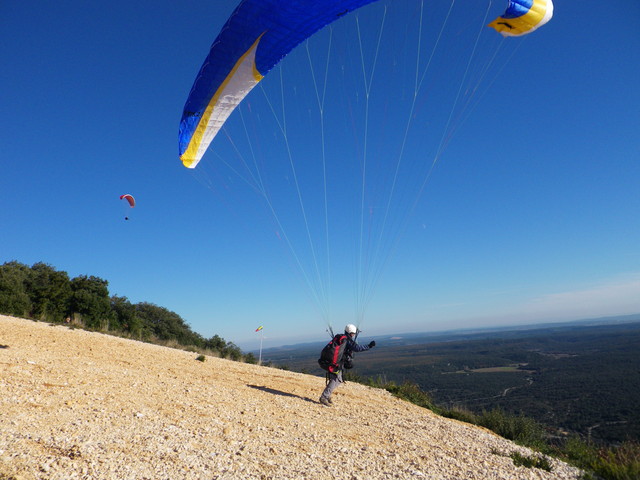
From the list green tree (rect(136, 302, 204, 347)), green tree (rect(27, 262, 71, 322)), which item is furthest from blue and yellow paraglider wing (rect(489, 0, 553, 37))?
A: green tree (rect(136, 302, 204, 347))

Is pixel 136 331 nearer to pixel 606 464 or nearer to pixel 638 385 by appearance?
pixel 606 464

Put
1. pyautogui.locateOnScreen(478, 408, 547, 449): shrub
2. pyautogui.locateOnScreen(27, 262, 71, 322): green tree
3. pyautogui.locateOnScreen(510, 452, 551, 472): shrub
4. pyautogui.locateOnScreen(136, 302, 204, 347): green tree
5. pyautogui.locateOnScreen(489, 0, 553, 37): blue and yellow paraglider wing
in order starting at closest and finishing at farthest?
pyautogui.locateOnScreen(510, 452, 551, 472): shrub < pyautogui.locateOnScreen(489, 0, 553, 37): blue and yellow paraglider wing < pyautogui.locateOnScreen(478, 408, 547, 449): shrub < pyautogui.locateOnScreen(27, 262, 71, 322): green tree < pyautogui.locateOnScreen(136, 302, 204, 347): green tree

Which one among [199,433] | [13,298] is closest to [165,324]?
[13,298]

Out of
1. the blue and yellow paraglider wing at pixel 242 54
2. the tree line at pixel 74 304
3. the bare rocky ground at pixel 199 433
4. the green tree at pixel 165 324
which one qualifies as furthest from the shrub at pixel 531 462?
the green tree at pixel 165 324

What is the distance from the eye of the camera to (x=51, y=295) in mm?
20422

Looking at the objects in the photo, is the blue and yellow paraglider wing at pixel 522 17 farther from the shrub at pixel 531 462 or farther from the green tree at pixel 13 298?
the green tree at pixel 13 298

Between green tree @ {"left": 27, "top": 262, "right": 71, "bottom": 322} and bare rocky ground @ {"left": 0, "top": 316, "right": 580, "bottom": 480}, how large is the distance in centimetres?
1294

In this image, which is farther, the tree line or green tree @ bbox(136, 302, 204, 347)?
green tree @ bbox(136, 302, 204, 347)

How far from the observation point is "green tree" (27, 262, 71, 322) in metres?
19.3

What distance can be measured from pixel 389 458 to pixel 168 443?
9.16 feet

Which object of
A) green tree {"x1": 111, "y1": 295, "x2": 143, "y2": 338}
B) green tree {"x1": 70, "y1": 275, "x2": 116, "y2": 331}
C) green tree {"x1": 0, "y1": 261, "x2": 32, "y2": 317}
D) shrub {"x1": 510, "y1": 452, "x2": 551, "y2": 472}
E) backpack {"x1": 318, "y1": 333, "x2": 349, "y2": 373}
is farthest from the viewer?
green tree {"x1": 111, "y1": 295, "x2": 143, "y2": 338}

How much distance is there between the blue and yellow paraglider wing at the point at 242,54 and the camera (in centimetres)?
760

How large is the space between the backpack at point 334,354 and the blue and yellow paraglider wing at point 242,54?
19.9ft

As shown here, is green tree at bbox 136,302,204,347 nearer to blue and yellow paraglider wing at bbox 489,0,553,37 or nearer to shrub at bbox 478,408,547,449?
shrub at bbox 478,408,547,449
